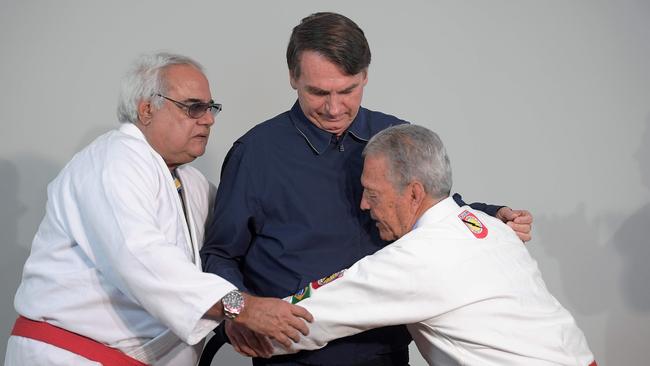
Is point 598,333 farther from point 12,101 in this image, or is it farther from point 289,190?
point 12,101

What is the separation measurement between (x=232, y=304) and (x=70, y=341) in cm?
44

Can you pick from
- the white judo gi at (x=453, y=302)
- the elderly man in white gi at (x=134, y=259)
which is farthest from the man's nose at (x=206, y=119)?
the white judo gi at (x=453, y=302)

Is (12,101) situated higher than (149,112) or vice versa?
(149,112)

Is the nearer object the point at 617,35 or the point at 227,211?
the point at 227,211

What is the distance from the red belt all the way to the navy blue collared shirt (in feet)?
1.17

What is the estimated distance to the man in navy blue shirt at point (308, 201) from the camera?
7.07 feet

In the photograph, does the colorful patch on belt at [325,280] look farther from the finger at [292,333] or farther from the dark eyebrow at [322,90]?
the dark eyebrow at [322,90]

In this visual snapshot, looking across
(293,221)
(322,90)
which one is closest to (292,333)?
(293,221)

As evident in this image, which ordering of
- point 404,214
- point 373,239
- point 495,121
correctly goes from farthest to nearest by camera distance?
point 495,121 < point 373,239 < point 404,214

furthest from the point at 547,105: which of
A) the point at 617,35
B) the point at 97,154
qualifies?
the point at 97,154

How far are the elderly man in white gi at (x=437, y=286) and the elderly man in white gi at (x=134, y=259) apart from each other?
0.45ft

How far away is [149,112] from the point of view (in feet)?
7.18

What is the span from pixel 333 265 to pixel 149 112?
668 millimetres

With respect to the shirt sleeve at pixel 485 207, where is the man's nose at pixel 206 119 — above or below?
above
